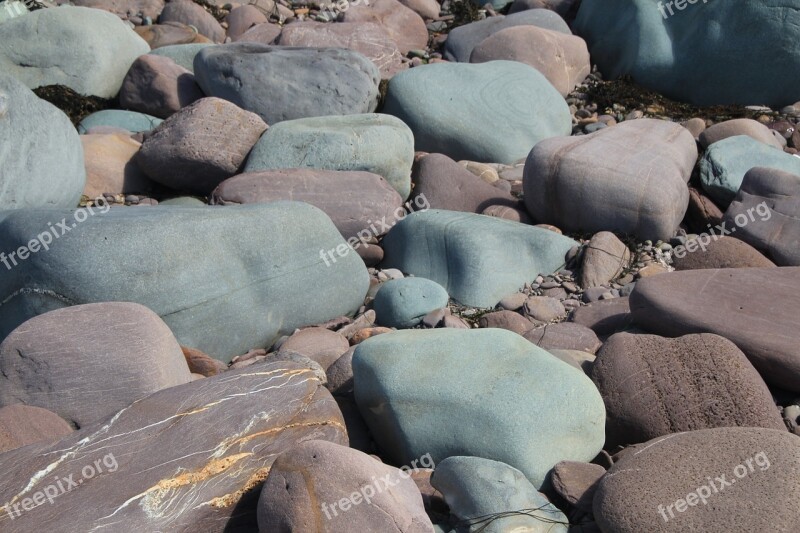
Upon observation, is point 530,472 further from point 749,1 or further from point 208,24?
point 208,24

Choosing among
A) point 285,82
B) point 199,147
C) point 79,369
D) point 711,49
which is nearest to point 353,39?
point 285,82

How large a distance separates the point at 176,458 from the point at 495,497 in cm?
121

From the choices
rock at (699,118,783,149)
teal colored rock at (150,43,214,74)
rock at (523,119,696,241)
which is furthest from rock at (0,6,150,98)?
rock at (699,118,783,149)

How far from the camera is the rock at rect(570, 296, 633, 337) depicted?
485 centimetres

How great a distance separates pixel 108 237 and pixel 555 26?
6.54 metres

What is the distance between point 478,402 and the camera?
362 cm

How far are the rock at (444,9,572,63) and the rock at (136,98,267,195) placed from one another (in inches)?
138

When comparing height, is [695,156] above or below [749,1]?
below

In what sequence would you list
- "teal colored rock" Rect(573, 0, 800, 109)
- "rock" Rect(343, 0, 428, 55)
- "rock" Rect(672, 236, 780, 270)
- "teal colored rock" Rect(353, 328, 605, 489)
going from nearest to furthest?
"teal colored rock" Rect(353, 328, 605, 489) → "rock" Rect(672, 236, 780, 270) → "teal colored rock" Rect(573, 0, 800, 109) → "rock" Rect(343, 0, 428, 55)

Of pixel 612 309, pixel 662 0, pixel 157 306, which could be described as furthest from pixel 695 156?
pixel 157 306

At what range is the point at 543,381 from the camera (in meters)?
3.71

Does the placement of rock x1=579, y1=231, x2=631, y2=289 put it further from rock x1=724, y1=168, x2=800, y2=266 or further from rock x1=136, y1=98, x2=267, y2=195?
rock x1=136, y1=98, x2=267, y2=195

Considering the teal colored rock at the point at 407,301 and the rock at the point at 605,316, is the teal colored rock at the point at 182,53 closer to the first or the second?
the teal colored rock at the point at 407,301

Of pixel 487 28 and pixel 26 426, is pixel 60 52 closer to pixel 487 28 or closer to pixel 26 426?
pixel 487 28
